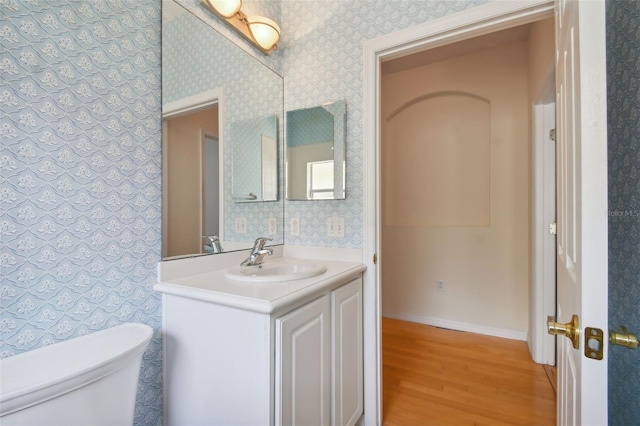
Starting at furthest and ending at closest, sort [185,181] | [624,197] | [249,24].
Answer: [249,24] → [185,181] → [624,197]

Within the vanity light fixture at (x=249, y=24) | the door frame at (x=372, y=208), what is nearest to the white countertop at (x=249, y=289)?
the door frame at (x=372, y=208)

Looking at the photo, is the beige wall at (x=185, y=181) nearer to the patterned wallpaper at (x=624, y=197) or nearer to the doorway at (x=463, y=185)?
the patterned wallpaper at (x=624, y=197)

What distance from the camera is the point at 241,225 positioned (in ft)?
5.41

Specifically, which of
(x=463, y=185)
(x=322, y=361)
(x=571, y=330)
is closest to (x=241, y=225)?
(x=322, y=361)

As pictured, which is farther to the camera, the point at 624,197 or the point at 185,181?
the point at 185,181

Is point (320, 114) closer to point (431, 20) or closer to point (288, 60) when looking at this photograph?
point (288, 60)

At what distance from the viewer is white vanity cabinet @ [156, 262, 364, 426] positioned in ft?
3.05

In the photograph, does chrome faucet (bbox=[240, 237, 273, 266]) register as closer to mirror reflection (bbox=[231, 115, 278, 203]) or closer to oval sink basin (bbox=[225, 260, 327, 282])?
oval sink basin (bbox=[225, 260, 327, 282])

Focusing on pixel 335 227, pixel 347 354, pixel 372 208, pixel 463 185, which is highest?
pixel 463 185

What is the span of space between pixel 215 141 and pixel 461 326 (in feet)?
9.19

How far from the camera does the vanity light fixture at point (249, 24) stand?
140 cm

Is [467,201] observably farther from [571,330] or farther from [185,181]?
[185,181]

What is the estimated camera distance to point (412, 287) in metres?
3.11

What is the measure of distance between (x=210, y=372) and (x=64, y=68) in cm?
110
